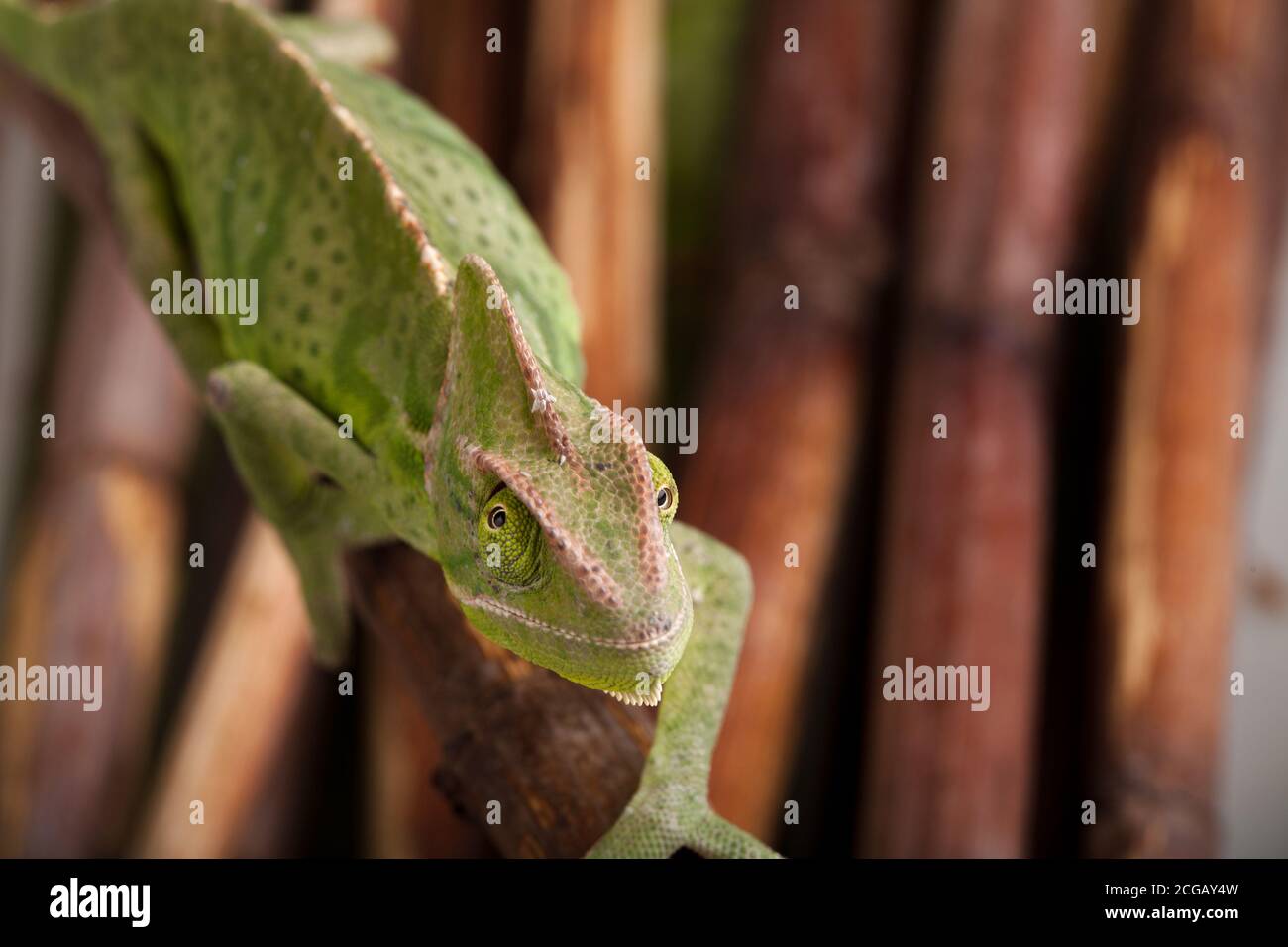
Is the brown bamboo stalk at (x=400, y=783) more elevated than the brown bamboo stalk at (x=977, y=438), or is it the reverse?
the brown bamboo stalk at (x=977, y=438)

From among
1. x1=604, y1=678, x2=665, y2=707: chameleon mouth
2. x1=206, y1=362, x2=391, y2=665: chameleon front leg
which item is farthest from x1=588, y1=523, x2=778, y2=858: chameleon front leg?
x1=206, y1=362, x2=391, y2=665: chameleon front leg

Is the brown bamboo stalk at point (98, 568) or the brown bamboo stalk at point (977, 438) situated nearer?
the brown bamboo stalk at point (977, 438)

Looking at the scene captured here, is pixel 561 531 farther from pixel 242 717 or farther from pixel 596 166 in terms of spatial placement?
pixel 242 717

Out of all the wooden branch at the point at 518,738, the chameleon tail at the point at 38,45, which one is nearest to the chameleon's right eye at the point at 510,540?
the wooden branch at the point at 518,738

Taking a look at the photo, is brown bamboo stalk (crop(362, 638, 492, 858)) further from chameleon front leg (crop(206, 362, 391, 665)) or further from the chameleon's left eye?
the chameleon's left eye

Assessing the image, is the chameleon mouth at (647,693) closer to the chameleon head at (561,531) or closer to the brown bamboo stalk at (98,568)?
the chameleon head at (561,531)

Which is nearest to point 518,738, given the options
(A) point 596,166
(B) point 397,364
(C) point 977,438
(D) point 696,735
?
(D) point 696,735

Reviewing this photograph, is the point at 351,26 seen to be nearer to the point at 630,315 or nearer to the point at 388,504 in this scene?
the point at 630,315
